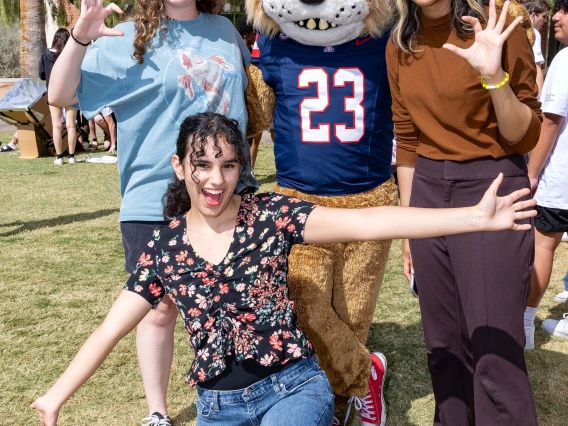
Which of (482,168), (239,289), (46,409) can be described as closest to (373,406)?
(239,289)

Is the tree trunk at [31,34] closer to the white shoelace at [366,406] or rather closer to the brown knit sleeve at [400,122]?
the white shoelace at [366,406]

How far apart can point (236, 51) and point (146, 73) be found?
392mm

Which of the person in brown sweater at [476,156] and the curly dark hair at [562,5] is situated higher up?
the curly dark hair at [562,5]

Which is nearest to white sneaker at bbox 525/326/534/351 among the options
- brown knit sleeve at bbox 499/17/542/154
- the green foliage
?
brown knit sleeve at bbox 499/17/542/154

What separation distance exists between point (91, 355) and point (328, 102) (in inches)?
54.9

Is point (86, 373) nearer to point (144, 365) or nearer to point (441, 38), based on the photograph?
point (144, 365)

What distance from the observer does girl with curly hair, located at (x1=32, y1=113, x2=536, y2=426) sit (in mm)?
2291

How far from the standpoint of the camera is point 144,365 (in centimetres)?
311

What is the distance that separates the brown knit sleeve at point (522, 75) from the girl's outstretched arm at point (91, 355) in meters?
1.32

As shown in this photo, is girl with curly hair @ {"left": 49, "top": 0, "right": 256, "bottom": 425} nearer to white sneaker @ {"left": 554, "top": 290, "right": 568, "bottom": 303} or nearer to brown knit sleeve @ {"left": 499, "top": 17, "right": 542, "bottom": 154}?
brown knit sleeve @ {"left": 499, "top": 17, "right": 542, "bottom": 154}

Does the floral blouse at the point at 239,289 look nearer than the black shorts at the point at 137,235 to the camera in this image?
Yes

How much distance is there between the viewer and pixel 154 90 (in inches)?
112

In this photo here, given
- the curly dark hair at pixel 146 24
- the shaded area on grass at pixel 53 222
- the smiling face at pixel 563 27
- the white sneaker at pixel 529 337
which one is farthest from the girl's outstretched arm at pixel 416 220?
the shaded area on grass at pixel 53 222

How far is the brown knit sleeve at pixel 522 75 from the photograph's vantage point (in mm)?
2279
